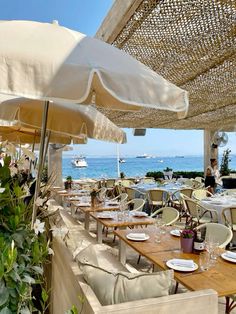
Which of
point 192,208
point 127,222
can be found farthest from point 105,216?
point 192,208

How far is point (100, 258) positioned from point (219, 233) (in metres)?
1.31

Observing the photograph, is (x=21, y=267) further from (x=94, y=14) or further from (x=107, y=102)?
(x=94, y=14)

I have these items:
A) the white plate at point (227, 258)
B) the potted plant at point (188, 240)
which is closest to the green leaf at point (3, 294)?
the potted plant at point (188, 240)

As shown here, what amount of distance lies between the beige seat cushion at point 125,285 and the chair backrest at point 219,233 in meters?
1.53

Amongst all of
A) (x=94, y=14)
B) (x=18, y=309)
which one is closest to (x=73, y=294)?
(x=18, y=309)

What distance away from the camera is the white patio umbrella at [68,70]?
5.05ft

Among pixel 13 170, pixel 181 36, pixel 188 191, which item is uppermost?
pixel 181 36

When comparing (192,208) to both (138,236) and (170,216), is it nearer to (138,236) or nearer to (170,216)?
(170,216)

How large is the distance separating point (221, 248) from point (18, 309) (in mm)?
2006

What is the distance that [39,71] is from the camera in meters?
1.56

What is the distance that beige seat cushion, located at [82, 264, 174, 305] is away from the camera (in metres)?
1.80

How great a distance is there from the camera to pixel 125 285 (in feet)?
6.07

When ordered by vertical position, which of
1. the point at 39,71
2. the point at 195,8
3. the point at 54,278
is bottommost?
the point at 54,278

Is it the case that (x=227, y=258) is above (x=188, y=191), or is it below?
below
